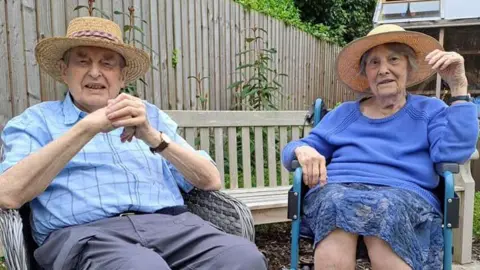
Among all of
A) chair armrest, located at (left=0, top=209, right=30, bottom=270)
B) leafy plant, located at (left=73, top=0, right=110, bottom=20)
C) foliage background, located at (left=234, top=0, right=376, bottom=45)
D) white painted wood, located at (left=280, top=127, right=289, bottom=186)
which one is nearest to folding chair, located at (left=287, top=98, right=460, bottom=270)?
chair armrest, located at (left=0, top=209, right=30, bottom=270)

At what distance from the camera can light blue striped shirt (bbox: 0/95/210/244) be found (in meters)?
1.74

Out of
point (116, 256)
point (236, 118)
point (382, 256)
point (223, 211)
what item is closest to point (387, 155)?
point (382, 256)

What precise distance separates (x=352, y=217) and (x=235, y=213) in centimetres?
46

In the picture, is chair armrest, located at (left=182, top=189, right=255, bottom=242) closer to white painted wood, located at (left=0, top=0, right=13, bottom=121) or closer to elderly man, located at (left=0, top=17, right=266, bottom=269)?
elderly man, located at (left=0, top=17, right=266, bottom=269)

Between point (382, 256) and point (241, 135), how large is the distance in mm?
1727

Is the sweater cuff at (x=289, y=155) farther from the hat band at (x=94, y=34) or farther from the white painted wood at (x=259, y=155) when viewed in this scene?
the white painted wood at (x=259, y=155)

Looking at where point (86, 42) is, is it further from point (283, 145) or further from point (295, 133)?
point (295, 133)

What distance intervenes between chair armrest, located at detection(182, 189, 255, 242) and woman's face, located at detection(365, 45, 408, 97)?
864 millimetres

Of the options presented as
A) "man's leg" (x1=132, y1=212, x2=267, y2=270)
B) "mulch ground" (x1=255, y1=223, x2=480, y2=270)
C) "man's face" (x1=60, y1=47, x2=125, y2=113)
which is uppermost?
"man's face" (x1=60, y1=47, x2=125, y2=113)

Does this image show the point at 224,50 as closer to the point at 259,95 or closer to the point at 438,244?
the point at 259,95

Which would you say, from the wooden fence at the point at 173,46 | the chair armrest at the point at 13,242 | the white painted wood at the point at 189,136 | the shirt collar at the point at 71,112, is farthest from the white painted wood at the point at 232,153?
the chair armrest at the point at 13,242

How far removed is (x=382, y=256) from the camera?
5.94 ft

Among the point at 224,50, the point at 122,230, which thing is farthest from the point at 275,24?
the point at 122,230

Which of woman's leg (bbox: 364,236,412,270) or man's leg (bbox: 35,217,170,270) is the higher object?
man's leg (bbox: 35,217,170,270)
